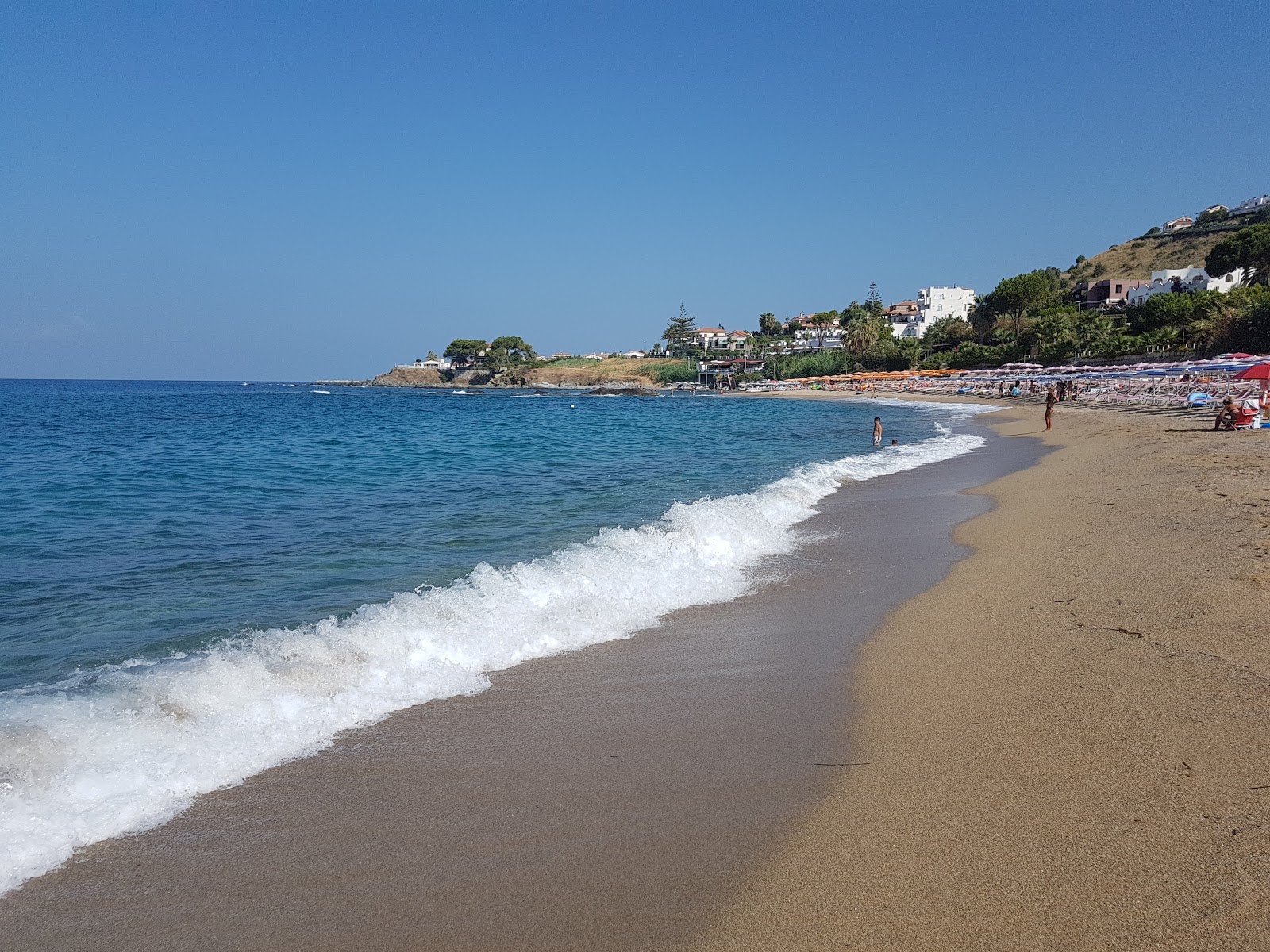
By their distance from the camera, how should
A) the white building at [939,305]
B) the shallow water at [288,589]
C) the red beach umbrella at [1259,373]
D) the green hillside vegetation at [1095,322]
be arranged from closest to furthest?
the shallow water at [288,589] < the red beach umbrella at [1259,373] < the green hillside vegetation at [1095,322] < the white building at [939,305]

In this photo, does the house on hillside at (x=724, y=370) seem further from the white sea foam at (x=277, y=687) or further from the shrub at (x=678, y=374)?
the white sea foam at (x=277, y=687)

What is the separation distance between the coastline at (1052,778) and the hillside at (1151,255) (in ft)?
416

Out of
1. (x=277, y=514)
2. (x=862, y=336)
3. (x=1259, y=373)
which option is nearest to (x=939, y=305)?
(x=862, y=336)

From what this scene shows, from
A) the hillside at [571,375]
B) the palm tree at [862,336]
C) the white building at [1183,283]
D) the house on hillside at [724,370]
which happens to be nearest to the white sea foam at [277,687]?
the white building at [1183,283]

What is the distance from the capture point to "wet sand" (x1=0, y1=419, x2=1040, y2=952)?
2.71m

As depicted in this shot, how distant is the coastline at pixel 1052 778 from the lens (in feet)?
8.51

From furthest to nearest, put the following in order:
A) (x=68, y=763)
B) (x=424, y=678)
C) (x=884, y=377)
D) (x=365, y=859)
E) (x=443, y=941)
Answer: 1. (x=884, y=377)
2. (x=424, y=678)
3. (x=68, y=763)
4. (x=365, y=859)
5. (x=443, y=941)

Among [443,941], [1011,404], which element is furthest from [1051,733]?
[1011,404]

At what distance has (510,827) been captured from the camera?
131 inches

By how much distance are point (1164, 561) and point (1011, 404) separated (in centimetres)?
4728

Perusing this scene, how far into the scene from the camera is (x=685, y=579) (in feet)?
25.5

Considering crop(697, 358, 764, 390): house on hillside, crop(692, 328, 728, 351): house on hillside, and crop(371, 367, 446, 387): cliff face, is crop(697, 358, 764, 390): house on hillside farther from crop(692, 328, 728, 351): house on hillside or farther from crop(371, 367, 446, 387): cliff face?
crop(371, 367, 446, 387): cliff face

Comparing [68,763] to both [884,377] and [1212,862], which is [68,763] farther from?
[884,377]

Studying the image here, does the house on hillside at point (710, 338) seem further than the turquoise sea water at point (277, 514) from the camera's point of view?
Yes
